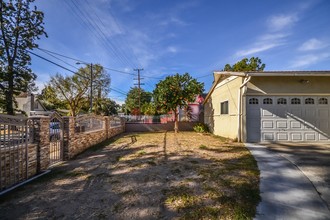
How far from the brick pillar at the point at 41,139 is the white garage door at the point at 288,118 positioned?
8808mm

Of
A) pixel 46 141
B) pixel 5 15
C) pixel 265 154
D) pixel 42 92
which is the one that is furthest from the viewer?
pixel 42 92

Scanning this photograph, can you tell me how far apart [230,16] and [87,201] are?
11756 mm

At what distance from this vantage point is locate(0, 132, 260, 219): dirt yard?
10.7ft

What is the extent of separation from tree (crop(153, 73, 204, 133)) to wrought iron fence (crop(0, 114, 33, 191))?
10.9 metres

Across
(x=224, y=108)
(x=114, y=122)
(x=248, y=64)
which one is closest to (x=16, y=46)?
(x=114, y=122)

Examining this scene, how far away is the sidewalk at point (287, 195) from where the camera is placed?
3.19 m

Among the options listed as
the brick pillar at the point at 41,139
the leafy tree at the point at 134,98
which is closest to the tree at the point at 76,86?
the leafy tree at the point at 134,98

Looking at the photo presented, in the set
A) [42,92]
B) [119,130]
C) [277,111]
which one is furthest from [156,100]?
[42,92]

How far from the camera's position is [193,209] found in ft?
10.9

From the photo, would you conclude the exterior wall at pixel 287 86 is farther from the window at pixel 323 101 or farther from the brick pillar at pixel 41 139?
the brick pillar at pixel 41 139

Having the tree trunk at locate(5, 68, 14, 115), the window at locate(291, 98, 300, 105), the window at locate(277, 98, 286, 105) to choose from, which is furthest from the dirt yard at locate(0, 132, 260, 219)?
the tree trunk at locate(5, 68, 14, 115)

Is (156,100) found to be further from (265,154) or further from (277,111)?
(265,154)

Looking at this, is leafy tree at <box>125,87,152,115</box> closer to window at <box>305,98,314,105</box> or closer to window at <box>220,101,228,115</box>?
window at <box>220,101,228,115</box>

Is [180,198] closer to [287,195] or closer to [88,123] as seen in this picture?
[287,195]
